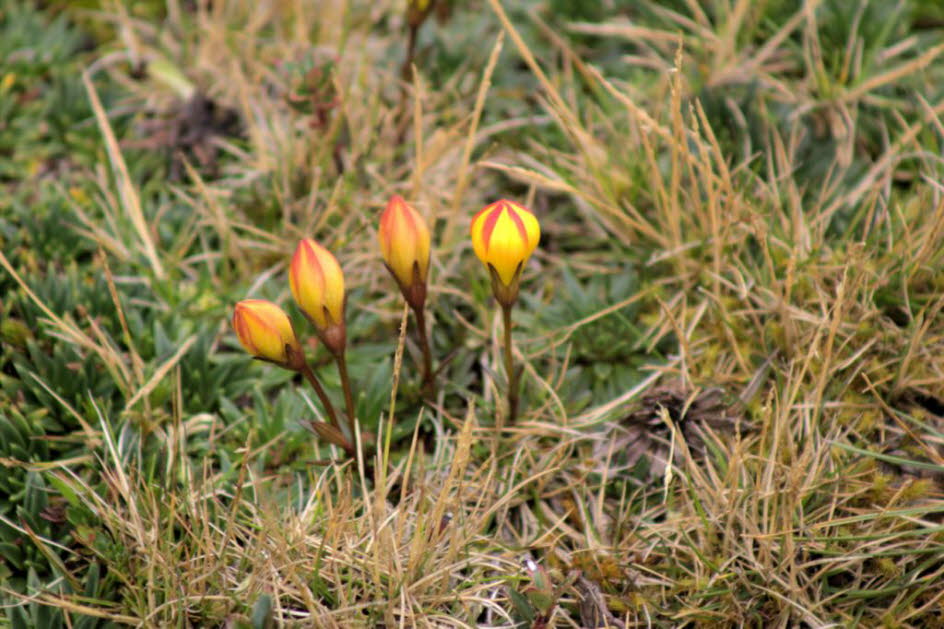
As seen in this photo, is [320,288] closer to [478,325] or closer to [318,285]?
[318,285]

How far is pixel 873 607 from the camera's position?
179cm

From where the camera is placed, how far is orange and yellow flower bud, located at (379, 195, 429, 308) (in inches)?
68.5

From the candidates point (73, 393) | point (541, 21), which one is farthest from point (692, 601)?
point (541, 21)

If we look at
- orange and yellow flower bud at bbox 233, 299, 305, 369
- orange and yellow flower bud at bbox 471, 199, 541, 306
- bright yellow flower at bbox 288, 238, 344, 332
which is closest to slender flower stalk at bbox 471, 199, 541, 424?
orange and yellow flower bud at bbox 471, 199, 541, 306

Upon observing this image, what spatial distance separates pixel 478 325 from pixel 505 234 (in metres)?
0.77

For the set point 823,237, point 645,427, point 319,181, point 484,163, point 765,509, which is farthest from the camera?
point 319,181

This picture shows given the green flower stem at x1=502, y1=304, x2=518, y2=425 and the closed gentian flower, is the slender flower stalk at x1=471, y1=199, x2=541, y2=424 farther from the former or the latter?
the closed gentian flower

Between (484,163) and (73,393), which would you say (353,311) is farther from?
(73,393)

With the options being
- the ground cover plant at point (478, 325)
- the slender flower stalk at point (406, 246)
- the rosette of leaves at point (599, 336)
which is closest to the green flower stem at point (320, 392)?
the ground cover plant at point (478, 325)

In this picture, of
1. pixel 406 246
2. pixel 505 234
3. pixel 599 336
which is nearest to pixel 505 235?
pixel 505 234

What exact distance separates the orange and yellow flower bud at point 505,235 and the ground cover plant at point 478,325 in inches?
3.8

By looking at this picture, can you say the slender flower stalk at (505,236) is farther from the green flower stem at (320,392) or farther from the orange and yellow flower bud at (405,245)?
the green flower stem at (320,392)

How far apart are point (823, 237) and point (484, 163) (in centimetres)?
99

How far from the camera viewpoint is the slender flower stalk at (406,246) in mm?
1740
